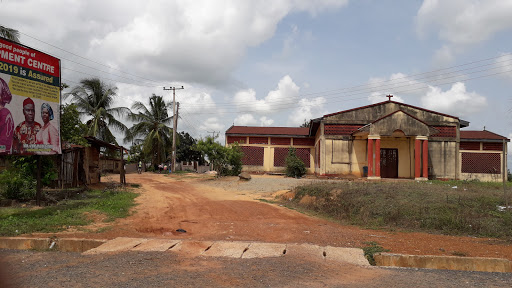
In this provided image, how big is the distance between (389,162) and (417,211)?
646 inches

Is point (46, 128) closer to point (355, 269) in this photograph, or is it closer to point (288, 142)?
point (355, 269)

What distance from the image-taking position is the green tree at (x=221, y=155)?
80.7 feet

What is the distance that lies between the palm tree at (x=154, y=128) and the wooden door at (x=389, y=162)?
22.2m

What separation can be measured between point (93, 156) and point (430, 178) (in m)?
21.6

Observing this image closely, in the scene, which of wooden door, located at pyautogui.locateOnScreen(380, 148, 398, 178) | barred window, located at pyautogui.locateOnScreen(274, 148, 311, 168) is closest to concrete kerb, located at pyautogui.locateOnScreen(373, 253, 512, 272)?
wooden door, located at pyautogui.locateOnScreen(380, 148, 398, 178)

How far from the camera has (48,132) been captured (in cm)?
1166

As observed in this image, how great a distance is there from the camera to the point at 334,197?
12.8m

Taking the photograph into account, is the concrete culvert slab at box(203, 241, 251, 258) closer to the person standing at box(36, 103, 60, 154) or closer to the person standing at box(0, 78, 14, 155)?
the person standing at box(0, 78, 14, 155)

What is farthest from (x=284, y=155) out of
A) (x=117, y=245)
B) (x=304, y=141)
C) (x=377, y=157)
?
(x=117, y=245)

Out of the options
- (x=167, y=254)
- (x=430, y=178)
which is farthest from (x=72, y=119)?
(x=430, y=178)

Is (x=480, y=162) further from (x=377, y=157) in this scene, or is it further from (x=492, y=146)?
(x=377, y=157)

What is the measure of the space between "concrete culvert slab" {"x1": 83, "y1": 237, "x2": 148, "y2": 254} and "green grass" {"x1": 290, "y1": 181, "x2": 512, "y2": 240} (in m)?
6.20

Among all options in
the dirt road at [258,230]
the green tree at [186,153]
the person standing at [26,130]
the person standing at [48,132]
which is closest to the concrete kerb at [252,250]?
the dirt road at [258,230]

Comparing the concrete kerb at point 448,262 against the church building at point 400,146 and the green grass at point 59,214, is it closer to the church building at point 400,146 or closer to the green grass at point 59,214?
the green grass at point 59,214
